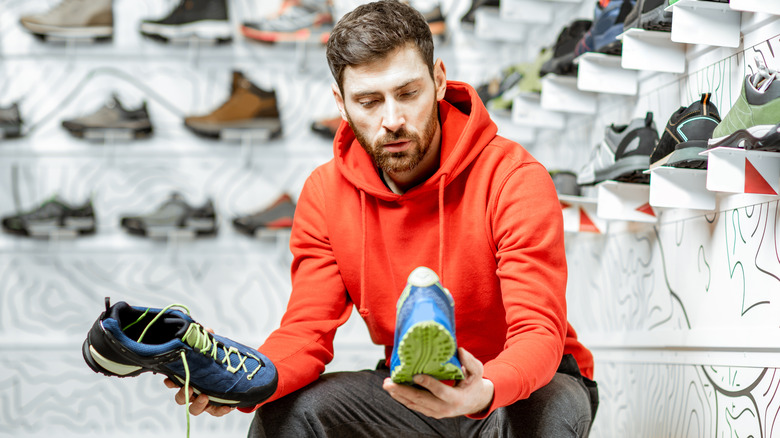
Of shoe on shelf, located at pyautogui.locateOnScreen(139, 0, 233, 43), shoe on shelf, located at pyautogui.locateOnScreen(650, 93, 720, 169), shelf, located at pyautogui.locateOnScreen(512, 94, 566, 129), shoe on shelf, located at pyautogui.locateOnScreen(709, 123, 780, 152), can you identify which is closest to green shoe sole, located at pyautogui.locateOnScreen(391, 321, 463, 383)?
shoe on shelf, located at pyautogui.locateOnScreen(709, 123, 780, 152)

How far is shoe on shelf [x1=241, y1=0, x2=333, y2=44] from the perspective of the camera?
3.58 meters

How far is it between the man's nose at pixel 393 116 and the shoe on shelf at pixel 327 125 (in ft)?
6.58

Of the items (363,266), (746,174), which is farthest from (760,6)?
(363,266)

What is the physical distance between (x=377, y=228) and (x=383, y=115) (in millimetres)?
265

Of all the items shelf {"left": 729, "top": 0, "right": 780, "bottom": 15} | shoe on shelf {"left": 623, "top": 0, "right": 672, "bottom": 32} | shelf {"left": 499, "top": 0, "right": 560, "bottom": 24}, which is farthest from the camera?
shelf {"left": 499, "top": 0, "right": 560, "bottom": 24}

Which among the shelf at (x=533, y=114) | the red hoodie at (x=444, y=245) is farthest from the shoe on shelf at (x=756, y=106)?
the shelf at (x=533, y=114)

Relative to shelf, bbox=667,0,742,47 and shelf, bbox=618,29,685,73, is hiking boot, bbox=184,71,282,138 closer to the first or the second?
shelf, bbox=618,29,685,73

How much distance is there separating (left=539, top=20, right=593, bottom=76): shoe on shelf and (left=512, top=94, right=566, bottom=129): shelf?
16.2 inches

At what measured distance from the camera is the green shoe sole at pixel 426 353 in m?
0.90

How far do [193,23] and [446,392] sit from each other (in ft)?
9.93

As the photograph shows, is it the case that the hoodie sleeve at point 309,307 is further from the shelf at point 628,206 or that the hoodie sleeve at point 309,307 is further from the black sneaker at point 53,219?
the black sneaker at point 53,219

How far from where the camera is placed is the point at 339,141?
68.6 inches

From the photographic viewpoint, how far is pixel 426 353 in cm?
93

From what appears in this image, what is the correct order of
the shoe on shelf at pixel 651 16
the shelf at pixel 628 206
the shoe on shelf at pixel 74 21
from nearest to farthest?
1. the shoe on shelf at pixel 651 16
2. the shelf at pixel 628 206
3. the shoe on shelf at pixel 74 21
